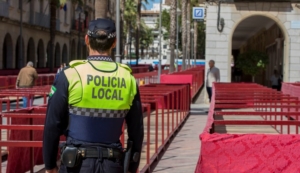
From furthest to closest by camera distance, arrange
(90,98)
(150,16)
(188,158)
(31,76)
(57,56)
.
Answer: (150,16)
(57,56)
(31,76)
(188,158)
(90,98)

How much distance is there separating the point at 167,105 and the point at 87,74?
10104 mm

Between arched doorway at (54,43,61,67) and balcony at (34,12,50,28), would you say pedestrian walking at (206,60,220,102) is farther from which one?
arched doorway at (54,43,61,67)

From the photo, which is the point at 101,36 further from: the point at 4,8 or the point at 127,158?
the point at 4,8

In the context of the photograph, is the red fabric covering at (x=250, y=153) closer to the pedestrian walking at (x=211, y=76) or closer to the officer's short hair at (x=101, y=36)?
the officer's short hair at (x=101, y=36)

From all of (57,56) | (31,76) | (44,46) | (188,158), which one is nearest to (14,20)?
(44,46)

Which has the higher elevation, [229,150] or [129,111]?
[129,111]

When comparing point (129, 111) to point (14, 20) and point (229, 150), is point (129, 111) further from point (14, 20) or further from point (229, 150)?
point (14, 20)

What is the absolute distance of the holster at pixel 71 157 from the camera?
173 inches

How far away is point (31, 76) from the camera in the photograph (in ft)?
76.5

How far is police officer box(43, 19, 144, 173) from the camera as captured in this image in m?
4.47

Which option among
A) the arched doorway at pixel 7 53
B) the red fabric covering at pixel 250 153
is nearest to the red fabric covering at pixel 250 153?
the red fabric covering at pixel 250 153

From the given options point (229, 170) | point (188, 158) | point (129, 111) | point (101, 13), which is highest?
point (101, 13)

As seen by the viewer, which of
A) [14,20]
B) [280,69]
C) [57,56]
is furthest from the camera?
[57,56]

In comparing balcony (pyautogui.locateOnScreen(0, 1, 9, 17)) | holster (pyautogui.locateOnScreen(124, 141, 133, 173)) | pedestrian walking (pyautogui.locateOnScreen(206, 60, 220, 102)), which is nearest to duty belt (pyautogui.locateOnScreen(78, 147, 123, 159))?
holster (pyautogui.locateOnScreen(124, 141, 133, 173))
